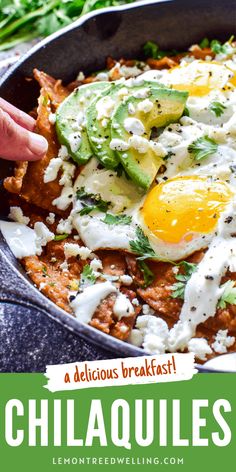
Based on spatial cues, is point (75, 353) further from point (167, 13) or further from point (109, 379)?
point (167, 13)

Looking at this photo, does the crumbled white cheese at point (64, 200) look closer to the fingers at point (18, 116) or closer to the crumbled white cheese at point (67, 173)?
the crumbled white cheese at point (67, 173)

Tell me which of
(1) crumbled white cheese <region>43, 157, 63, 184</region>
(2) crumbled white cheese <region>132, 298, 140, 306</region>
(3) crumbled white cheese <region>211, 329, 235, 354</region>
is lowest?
(3) crumbled white cheese <region>211, 329, 235, 354</region>

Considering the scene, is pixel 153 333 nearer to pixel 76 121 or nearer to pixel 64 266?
pixel 64 266

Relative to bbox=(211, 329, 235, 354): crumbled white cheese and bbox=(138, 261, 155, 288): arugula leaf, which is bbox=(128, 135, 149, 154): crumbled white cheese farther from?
bbox=(211, 329, 235, 354): crumbled white cheese

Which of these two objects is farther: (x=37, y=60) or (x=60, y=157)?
(x=37, y=60)

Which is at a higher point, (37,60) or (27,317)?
(37,60)

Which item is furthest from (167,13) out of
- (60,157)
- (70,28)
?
(60,157)

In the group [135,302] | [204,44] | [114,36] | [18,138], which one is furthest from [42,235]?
[204,44]

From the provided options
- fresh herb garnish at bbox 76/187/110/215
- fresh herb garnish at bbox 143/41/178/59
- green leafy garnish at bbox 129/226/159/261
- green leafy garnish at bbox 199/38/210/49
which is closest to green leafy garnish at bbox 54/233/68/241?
fresh herb garnish at bbox 76/187/110/215

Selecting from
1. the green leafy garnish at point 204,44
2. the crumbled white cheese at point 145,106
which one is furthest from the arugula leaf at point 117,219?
the green leafy garnish at point 204,44
